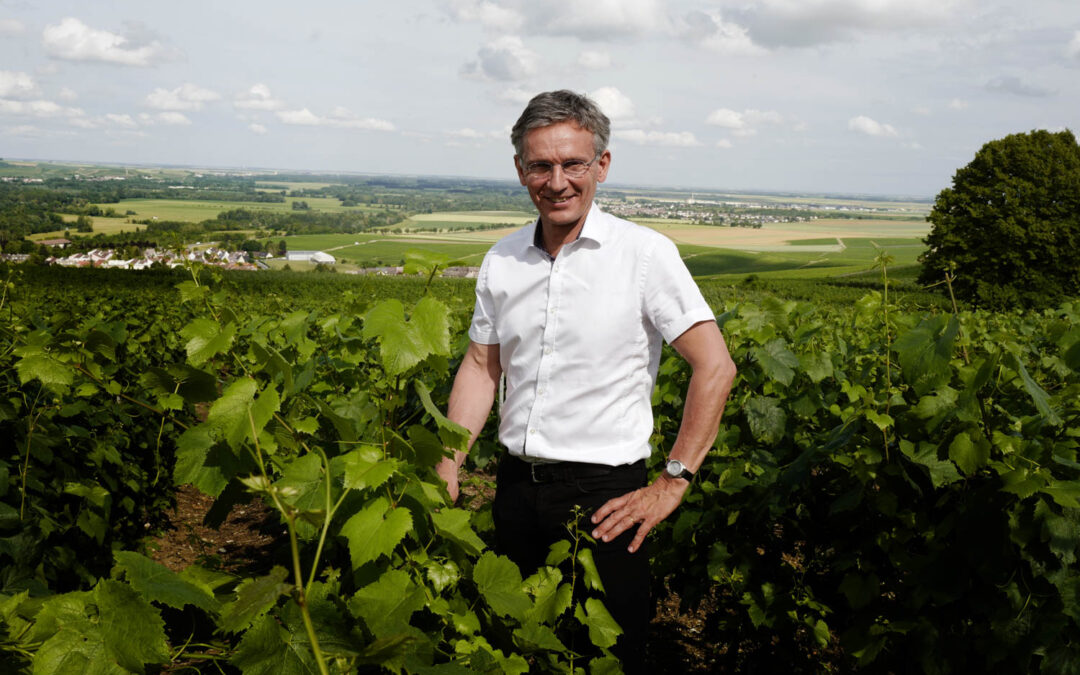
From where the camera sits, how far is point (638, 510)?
6.54ft

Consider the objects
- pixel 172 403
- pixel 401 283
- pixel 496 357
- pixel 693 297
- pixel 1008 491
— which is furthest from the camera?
pixel 401 283

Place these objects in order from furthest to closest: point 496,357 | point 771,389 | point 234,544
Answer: point 234,544, point 771,389, point 496,357

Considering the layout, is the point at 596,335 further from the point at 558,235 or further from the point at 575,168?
the point at 575,168

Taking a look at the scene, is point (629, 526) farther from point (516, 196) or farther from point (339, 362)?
point (516, 196)

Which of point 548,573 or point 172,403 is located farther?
point 548,573

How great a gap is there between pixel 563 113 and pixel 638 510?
3.93 feet

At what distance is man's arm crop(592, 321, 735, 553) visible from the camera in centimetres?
198

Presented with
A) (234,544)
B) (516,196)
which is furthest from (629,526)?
(516,196)

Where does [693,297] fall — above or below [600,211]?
below

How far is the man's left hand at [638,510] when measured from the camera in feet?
6.43

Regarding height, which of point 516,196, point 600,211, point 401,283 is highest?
point 516,196

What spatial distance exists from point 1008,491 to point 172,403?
203cm

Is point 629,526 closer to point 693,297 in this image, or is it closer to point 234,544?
point 693,297

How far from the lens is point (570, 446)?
6.78 ft
